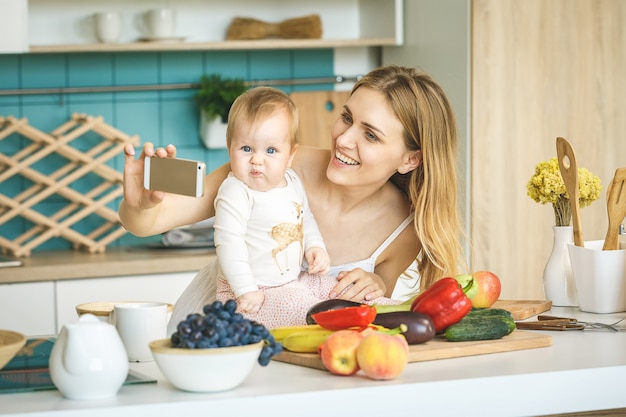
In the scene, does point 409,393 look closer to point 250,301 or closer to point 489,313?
point 489,313

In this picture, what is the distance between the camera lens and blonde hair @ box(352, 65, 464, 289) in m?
2.09

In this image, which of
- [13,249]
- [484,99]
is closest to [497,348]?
[484,99]

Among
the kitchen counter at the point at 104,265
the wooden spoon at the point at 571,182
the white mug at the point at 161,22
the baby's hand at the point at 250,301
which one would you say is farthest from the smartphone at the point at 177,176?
the white mug at the point at 161,22

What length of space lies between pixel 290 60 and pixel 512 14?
3.16ft

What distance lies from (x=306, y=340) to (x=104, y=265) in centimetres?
168

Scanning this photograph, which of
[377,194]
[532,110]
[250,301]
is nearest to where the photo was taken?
[250,301]

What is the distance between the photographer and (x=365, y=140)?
6.75ft

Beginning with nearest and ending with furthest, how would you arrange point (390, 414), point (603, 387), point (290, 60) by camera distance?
point (390, 414)
point (603, 387)
point (290, 60)

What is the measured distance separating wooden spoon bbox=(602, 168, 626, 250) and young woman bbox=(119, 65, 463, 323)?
13.1 inches

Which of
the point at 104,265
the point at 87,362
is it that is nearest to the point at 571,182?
the point at 87,362

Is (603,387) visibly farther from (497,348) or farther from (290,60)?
(290,60)

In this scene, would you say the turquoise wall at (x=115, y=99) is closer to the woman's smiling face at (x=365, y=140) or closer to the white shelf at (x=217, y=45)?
the white shelf at (x=217, y=45)

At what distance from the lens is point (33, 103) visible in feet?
11.6

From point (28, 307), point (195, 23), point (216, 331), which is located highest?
point (195, 23)
